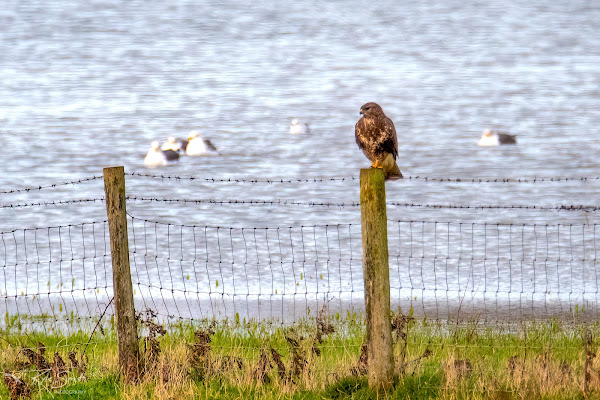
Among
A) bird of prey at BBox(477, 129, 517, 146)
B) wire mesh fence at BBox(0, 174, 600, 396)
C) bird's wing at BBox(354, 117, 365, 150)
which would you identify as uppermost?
bird's wing at BBox(354, 117, 365, 150)

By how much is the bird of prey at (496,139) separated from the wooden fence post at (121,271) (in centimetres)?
2114

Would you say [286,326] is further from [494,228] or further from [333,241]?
[494,228]

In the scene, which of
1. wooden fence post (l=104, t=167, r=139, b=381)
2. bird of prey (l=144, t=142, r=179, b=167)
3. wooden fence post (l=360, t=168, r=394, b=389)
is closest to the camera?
wooden fence post (l=360, t=168, r=394, b=389)

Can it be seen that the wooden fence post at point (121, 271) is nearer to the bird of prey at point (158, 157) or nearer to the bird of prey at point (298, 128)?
the bird of prey at point (158, 157)

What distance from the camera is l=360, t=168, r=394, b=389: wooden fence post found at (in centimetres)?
528

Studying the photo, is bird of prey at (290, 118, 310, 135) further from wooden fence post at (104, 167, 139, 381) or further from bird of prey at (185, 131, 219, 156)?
wooden fence post at (104, 167, 139, 381)

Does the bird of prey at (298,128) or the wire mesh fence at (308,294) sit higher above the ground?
the bird of prey at (298,128)

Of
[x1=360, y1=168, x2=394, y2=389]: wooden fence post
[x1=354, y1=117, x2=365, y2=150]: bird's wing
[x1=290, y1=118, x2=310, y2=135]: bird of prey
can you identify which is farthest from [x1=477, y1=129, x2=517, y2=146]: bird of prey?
[x1=360, y1=168, x2=394, y2=389]: wooden fence post

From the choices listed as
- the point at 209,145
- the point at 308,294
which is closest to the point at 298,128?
the point at 209,145

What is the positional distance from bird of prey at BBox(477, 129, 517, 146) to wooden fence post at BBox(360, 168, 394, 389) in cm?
2112

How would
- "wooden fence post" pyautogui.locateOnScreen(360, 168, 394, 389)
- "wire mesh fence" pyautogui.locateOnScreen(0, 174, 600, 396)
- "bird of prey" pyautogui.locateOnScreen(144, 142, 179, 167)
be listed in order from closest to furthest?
1. "wooden fence post" pyautogui.locateOnScreen(360, 168, 394, 389)
2. "wire mesh fence" pyautogui.locateOnScreen(0, 174, 600, 396)
3. "bird of prey" pyautogui.locateOnScreen(144, 142, 179, 167)

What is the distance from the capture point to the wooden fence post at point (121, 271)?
19.0 ft

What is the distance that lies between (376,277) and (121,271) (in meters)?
1.78

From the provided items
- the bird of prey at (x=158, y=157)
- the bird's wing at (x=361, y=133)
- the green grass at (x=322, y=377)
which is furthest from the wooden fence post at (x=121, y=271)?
the bird of prey at (x=158, y=157)
